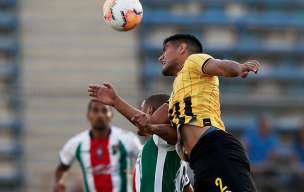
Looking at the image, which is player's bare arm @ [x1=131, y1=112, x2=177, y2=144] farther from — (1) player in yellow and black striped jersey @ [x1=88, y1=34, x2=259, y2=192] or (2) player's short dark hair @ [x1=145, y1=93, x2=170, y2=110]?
(2) player's short dark hair @ [x1=145, y1=93, x2=170, y2=110]

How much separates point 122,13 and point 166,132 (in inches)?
56.0

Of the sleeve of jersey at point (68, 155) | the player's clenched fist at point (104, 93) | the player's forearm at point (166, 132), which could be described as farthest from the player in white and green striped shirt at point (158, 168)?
the sleeve of jersey at point (68, 155)

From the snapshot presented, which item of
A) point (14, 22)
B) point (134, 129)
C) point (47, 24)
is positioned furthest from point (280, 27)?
point (14, 22)

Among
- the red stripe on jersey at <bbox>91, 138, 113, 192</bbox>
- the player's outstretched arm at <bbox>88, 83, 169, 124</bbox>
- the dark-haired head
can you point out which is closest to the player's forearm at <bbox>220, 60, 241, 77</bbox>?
the dark-haired head

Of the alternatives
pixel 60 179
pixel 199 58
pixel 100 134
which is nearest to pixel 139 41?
pixel 100 134

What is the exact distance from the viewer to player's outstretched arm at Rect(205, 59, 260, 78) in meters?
3.69

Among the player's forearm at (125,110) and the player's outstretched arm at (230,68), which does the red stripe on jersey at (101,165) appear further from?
the player's outstretched arm at (230,68)

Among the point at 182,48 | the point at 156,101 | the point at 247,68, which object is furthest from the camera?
the point at 156,101

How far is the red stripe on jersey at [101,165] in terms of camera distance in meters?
6.73

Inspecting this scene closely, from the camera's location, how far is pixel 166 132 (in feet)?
14.4

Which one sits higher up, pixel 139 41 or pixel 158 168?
pixel 139 41

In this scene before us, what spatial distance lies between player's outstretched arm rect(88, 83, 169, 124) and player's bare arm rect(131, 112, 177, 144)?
0.61 feet

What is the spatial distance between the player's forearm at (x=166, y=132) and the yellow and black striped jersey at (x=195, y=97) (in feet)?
0.28

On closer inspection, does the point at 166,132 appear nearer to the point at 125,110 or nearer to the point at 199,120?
the point at 199,120
